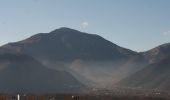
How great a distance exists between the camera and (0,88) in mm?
198750

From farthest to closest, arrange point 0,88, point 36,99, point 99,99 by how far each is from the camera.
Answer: point 0,88 → point 99,99 → point 36,99

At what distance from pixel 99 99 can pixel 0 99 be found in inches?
3303

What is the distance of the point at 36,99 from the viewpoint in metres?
38.4

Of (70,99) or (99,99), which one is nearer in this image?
(70,99)

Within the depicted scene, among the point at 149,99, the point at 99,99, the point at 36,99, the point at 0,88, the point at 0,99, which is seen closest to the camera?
the point at 0,99

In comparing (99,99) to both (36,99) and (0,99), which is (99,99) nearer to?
(36,99)

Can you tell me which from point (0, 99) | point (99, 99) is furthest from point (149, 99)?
point (0, 99)

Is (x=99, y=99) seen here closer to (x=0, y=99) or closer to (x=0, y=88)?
(x=0, y=99)

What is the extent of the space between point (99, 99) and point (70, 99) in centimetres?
8120

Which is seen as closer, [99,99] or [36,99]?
[36,99]

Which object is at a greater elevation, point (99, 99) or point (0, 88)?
point (0, 88)

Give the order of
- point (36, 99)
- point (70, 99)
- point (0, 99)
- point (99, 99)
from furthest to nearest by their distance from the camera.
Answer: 1. point (99, 99)
2. point (36, 99)
3. point (70, 99)
4. point (0, 99)

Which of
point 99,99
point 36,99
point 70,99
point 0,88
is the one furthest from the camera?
point 0,88

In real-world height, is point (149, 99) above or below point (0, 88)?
below
